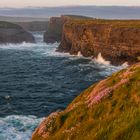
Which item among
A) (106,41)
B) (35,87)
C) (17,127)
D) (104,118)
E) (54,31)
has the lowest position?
(35,87)

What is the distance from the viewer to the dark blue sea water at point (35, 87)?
110ft

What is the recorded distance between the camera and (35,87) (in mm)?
55156

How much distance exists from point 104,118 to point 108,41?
72.5 m

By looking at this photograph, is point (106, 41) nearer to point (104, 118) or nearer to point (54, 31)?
point (104, 118)

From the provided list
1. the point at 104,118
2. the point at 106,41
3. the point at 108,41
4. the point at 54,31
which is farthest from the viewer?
the point at 54,31

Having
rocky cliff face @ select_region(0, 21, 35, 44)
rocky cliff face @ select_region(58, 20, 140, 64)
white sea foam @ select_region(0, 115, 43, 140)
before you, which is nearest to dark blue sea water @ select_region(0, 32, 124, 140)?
white sea foam @ select_region(0, 115, 43, 140)

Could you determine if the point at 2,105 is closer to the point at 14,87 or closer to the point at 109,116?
the point at 14,87

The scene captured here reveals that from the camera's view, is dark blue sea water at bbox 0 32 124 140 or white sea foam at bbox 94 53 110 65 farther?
white sea foam at bbox 94 53 110 65

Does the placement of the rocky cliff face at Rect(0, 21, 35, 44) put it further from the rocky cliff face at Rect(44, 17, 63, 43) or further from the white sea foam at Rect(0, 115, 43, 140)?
the white sea foam at Rect(0, 115, 43, 140)

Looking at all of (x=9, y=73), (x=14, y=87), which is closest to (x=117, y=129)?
(x=14, y=87)

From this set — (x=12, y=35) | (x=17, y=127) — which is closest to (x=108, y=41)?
(x=17, y=127)

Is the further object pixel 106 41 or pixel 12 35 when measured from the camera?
pixel 12 35

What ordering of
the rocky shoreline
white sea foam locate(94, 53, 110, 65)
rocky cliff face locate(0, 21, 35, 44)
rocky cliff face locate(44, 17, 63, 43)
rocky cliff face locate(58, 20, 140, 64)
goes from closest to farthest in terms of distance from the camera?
rocky cliff face locate(58, 20, 140, 64), the rocky shoreline, white sea foam locate(94, 53, 110, 65), rocky cliff face locate(0, 21, 35, 44), rocky cliff face locate(44, 17, 63, 43)

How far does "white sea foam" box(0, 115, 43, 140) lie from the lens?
2795cm
